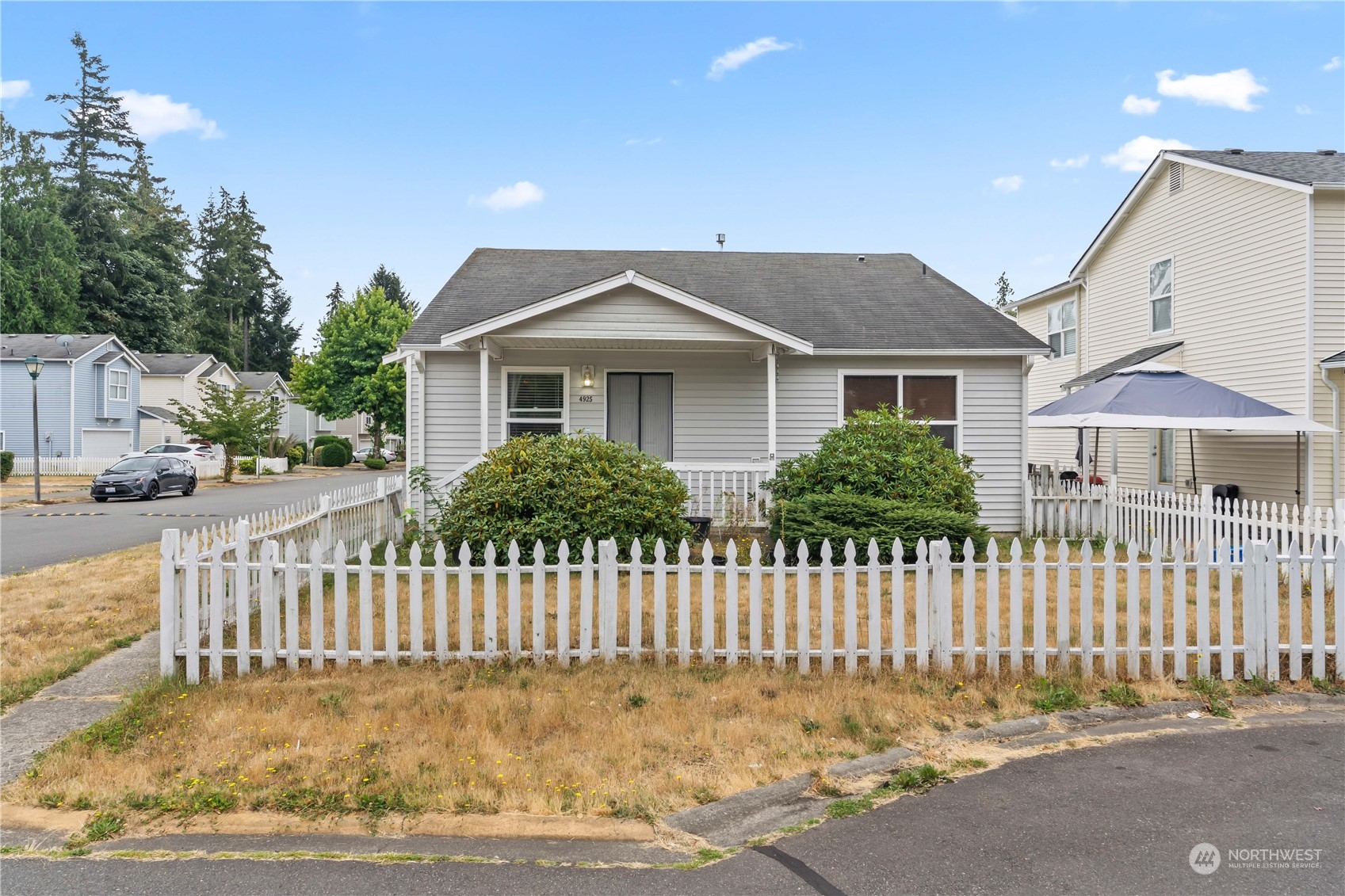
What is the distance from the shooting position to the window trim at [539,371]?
13797 millimetres

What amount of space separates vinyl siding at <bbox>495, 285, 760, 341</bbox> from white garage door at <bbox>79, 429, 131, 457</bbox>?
3621cm

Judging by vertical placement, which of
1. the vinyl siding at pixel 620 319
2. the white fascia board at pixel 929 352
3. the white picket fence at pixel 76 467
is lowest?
the white picket fence at pixel 76 467

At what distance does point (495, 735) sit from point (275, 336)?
81105 mm

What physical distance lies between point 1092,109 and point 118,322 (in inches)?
2296

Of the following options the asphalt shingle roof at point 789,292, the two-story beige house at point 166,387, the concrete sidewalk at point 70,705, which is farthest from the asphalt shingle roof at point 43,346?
the concrete sidewalk at point 70,705

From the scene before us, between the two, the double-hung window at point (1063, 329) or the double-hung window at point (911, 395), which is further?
the double-hung window at point (1063, 329)

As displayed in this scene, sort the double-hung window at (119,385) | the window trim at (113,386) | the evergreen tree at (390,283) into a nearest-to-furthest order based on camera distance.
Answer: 1. the window trim at (113,386)
2. the double-hung window at (119,385)
3. the evergreen tree at (390,283)

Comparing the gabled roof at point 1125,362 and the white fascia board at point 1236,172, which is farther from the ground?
the white fascia board at point 1236,172

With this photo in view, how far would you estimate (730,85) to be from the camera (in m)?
16.6

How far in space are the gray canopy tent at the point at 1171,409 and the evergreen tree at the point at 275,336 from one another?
74890mm

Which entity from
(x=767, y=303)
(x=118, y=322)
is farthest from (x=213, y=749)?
(x=118, y=322)

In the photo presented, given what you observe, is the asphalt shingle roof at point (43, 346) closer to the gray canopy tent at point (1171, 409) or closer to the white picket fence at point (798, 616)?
the white picket fence at point (798, 616)

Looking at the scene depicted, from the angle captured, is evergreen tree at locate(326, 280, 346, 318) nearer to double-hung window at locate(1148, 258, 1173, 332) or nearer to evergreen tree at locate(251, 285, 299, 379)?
evergreen tree at locate(251, 285, 299, 379)

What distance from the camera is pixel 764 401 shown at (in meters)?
14.2
